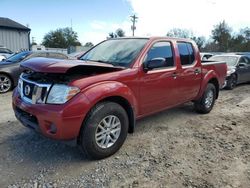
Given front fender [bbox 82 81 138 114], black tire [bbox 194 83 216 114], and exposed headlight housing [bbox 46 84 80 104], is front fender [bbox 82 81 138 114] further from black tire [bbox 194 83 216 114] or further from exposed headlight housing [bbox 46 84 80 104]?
black tire [bbox 194 83 216 114]

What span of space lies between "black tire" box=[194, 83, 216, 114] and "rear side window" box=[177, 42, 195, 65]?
1032 mm

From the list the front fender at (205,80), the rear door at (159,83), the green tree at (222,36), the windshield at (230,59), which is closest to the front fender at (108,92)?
the rear door at (159,83)

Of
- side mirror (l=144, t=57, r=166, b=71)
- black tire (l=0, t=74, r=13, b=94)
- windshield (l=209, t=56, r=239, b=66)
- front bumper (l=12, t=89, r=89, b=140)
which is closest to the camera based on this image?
front bumper (l=12, t=89, r=89, b=140)

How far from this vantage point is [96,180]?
3.31 meters

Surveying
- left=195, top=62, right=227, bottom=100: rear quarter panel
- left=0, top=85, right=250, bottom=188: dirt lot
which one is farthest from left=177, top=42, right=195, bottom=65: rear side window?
left=0, top=85, right=250, bottom=188: dirt lot

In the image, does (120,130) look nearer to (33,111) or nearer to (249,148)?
(33,111)

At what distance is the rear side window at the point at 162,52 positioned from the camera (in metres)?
4.61

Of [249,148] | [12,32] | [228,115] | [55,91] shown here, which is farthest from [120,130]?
[12,32]

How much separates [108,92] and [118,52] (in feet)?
4.09

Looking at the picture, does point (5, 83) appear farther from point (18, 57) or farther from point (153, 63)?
point (153, 63)

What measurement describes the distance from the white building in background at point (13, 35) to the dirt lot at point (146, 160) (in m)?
25.6

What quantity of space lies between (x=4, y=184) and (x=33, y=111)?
0.95m

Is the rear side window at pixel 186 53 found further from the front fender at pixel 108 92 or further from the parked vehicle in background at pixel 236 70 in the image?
the parked vehicle in background at pixel 236 70

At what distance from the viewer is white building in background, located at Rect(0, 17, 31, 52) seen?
92.0 feet
